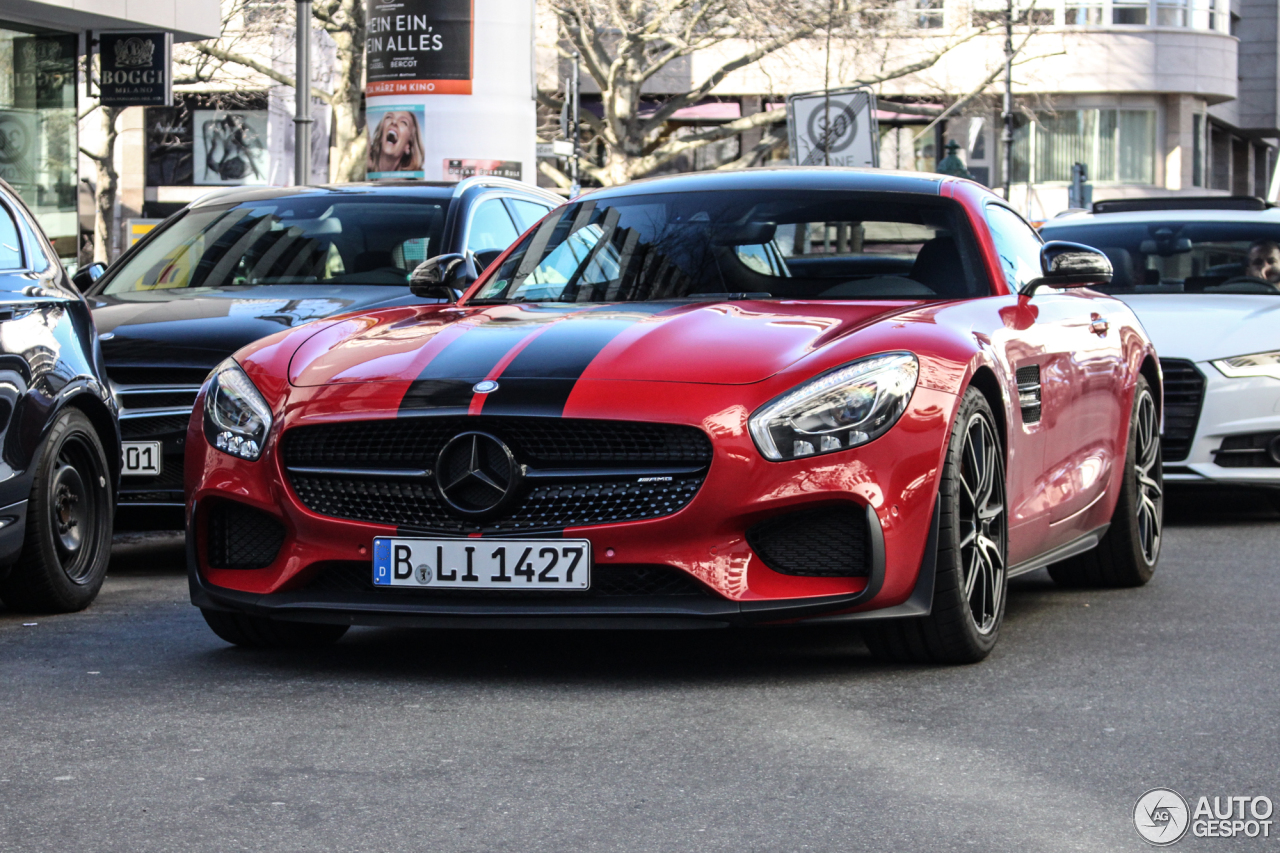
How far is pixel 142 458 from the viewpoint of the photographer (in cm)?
841

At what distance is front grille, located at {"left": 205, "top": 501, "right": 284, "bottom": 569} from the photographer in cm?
570

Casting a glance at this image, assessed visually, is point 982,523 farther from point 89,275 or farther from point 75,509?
point 89,275

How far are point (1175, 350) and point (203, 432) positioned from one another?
592cm

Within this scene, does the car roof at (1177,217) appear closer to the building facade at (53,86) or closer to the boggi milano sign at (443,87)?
the boggi milano sign at (443,87)

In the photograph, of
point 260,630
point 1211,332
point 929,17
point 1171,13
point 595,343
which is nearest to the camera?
point 595,343

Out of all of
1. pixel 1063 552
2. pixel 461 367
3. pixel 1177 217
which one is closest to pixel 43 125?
pixel 1177 217

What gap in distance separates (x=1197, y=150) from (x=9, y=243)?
58202mm

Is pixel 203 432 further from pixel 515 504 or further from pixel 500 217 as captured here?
pixel 500 217

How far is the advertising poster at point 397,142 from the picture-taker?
67.8 feet

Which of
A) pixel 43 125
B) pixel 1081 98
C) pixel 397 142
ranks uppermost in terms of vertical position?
pixel 1081 98

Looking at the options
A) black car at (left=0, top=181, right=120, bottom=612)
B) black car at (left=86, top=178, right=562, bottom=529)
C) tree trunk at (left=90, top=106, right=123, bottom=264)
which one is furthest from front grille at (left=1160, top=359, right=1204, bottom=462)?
tree trunk at (left=90, top=106, right=123, bottom=264)

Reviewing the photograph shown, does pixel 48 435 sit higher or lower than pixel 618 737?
higher

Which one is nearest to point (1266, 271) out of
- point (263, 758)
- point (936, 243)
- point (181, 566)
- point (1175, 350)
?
point (1175, 350)

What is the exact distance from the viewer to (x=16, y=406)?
664 centimetres
